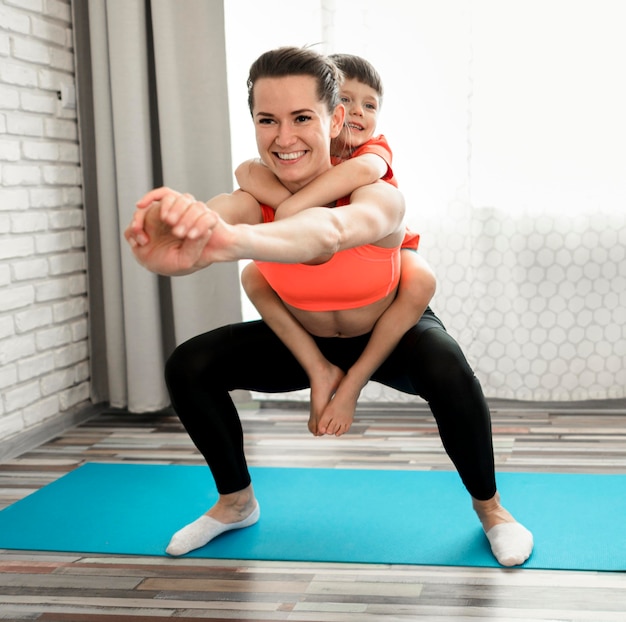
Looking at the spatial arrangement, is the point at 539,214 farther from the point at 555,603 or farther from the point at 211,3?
the point at 555,603

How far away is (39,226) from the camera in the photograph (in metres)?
3.17

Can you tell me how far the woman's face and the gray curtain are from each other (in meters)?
1.47

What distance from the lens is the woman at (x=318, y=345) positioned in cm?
184

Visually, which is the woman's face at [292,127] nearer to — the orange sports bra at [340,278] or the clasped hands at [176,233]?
the orange sports bra at [340,278]

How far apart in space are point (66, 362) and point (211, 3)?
140 centimetres

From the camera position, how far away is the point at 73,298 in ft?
11.2

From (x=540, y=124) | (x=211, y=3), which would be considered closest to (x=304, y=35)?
(x=211, y=3)

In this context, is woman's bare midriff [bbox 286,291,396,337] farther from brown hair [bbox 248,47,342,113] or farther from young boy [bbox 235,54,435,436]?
brown hair [bbox 248,47,342,113]

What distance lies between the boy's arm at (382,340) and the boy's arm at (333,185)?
295 millimetres

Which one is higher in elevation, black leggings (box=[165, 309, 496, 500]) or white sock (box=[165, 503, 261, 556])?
black leggings (box=[165, 309, 496, 500])

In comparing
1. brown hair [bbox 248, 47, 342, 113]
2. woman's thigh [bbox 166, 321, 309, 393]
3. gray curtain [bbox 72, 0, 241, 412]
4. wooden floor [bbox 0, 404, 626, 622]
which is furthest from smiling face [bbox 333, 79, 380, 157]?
gray curtain [bbox 72, 0, 241, 412]

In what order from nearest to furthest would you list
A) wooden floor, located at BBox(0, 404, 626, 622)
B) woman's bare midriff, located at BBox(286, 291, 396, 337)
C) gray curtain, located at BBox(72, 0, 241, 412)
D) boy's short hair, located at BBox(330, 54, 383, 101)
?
wooden floor, located at BBox(0, 404, 626, 622) < woman's bare midriff, located at BBox(286, 291, 396, 337) < boy's short hair, located at BBox(330, 54, 383, 101) < gray curtain, located at BBox(72, 0, 241, 412)

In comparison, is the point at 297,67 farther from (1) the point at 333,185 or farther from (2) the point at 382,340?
(2) the point at 382,340

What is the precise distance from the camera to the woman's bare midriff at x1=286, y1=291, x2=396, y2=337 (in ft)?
6.79
